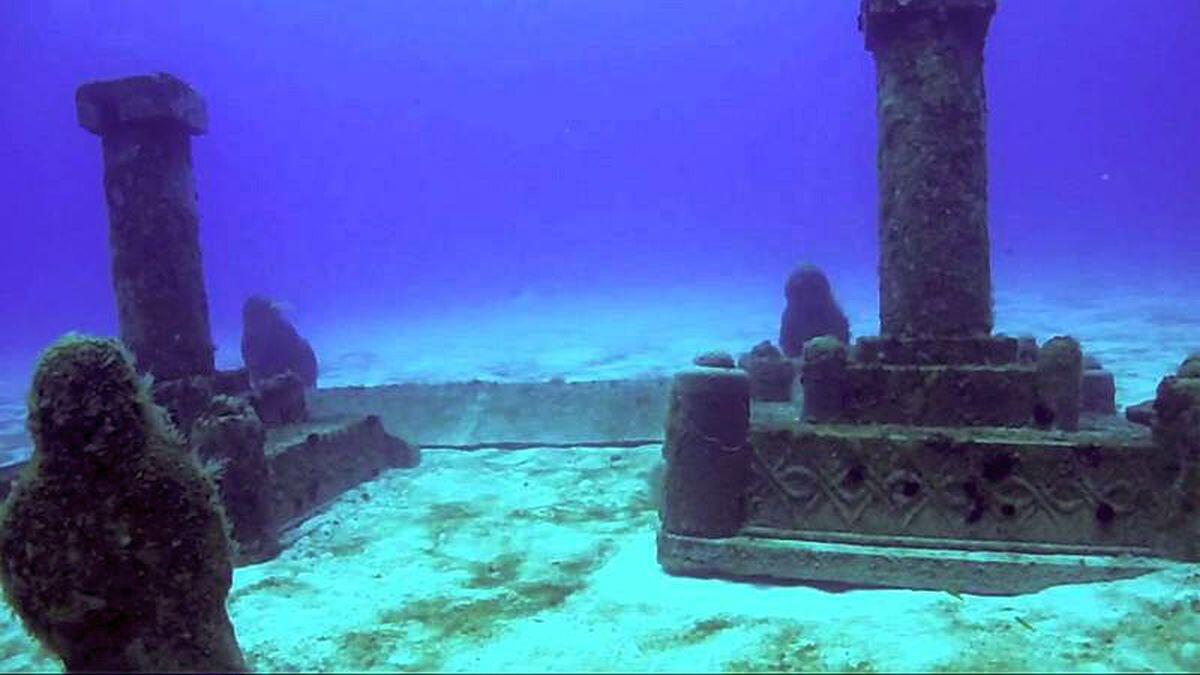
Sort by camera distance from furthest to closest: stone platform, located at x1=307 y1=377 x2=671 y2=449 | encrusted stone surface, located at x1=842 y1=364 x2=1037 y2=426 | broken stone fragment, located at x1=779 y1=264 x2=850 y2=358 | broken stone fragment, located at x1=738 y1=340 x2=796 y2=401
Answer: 1. broken stone fragment, located at x1=779 y1=264 x2=850 y2=358
2. stone platform, located at x1=307 y1=377 x2=671 y2=449
3. broken stone fragment, located at x1=738 y1=340 x2=796 y2=401
4. encrusted stone surface, located at x1=842 y1=364 x2=1037 y2=426

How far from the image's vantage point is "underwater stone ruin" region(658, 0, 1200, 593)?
6238 mm

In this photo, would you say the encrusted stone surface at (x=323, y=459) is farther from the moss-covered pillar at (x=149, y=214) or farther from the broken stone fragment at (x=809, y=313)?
the broken stone fragment at (x=809, y=313)

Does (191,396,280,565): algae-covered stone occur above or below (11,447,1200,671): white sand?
above

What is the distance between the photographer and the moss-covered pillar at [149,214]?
33.8 ft

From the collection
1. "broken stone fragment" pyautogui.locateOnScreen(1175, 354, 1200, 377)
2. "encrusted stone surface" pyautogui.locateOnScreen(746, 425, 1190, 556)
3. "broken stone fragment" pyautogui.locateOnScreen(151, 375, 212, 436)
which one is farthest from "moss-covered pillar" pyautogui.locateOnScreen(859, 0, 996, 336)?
"broken stone fragment" pyautogui.locateOnScreen(151, 375, 212, 436)

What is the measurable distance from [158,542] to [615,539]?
425 centimetres

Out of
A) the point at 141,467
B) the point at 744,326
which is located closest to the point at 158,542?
the point at 141,467

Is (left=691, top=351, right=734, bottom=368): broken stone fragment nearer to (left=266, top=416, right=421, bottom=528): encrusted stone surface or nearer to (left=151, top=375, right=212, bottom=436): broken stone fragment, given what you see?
(left=266, top=416, right=421, bottom=528): encrusted stone surface

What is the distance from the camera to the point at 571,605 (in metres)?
6.18

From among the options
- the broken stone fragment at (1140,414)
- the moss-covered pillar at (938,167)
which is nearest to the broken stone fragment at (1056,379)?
the moss-covered pillar at (938,167)

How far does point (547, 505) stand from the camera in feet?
30.3

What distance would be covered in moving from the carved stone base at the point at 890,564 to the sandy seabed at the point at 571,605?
5.8 inches

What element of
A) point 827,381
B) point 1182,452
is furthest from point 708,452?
point 1182,452

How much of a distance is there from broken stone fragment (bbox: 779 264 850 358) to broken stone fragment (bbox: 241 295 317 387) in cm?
885
